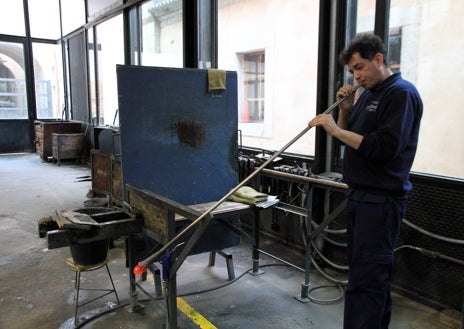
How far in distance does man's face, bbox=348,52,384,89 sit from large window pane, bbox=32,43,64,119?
9464mm

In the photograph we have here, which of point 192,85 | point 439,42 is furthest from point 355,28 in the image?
point 192,85

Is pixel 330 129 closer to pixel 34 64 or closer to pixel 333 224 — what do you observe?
pixel 333 224

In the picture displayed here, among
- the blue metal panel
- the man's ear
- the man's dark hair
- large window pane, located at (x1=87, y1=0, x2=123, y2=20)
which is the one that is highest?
large window pane, located at (x1=87, y1=0, x2=123, y2=20)

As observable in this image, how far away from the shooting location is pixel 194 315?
231 cm

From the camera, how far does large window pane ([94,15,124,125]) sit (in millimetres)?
6656

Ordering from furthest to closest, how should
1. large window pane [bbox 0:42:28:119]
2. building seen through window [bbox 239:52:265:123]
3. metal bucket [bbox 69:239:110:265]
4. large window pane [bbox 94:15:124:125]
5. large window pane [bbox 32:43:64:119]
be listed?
large window pane [bbox 32:43:64:119] < large window pane [bbox 0:42:28:119] < large window pane [bbox 94:15:124:125] < building seen through window [bbox 239:52:265:123] < metal bucket [bbox 69:239:110:265]

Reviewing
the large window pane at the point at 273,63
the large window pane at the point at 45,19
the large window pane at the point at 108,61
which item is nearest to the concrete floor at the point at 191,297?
the large window pane at the point at 273,63

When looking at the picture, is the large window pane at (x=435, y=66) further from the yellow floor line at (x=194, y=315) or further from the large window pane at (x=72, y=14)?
the large window pane at (x=72, y=14)

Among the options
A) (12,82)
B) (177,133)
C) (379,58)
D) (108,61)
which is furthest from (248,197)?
(12,82)

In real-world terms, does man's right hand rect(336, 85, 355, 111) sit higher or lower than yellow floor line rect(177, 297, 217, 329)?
higher

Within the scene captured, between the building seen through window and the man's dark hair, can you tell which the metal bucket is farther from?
the building seen through window

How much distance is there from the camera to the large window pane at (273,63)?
327 centimetres

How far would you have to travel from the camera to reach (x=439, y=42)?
7.69 ft

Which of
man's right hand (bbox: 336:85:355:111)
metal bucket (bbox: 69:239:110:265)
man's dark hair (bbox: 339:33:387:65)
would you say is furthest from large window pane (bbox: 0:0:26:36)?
man's dark hair (bbox: 339:33:387:65)
